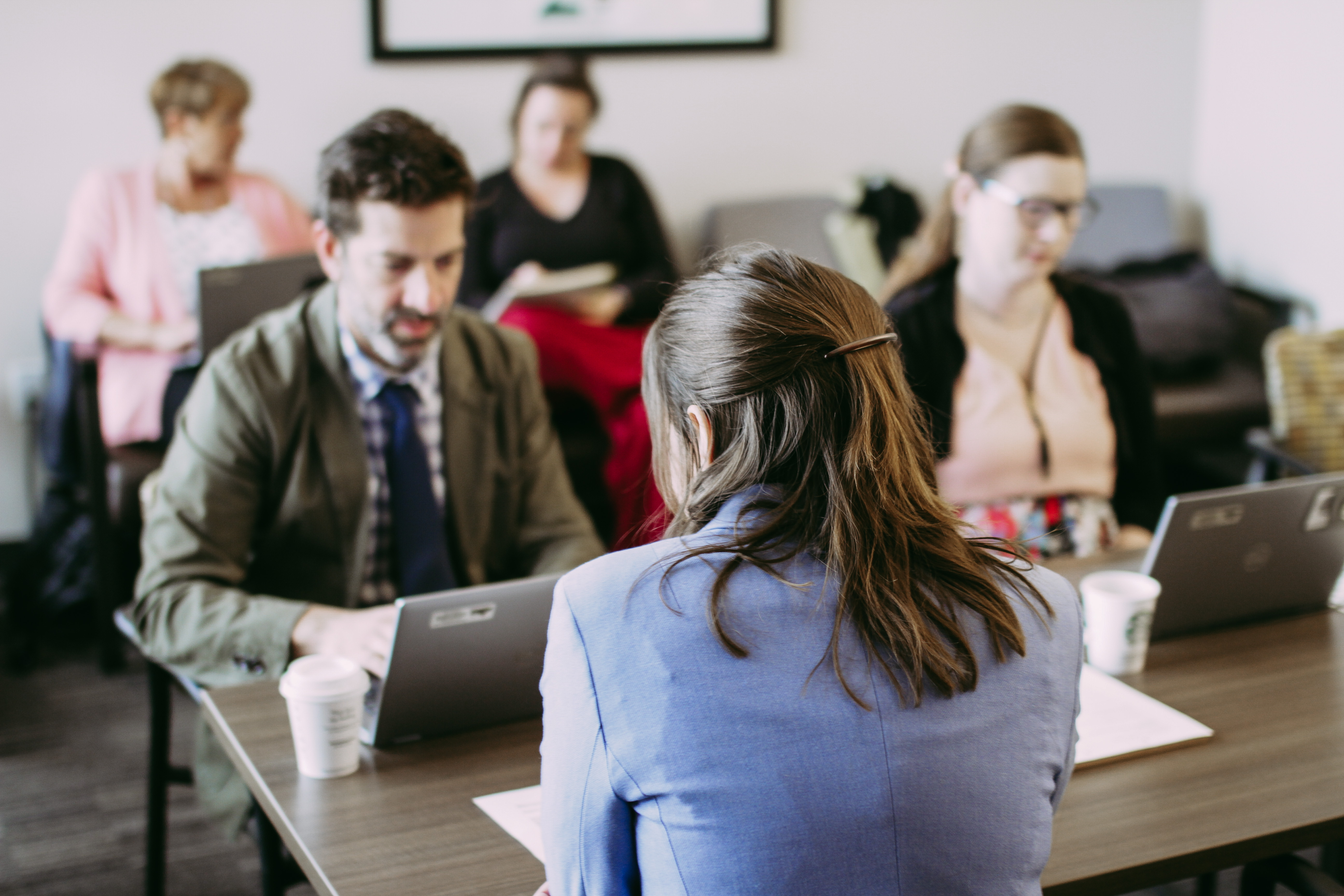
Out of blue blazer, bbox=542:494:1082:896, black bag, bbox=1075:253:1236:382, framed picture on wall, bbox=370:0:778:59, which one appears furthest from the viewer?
black bag, bbox=1075:253:1236:382

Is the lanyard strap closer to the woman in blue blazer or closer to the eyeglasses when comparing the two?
the eyeglasses

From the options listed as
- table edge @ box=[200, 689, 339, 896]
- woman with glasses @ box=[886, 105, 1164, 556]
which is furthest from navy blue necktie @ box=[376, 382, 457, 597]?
woman with glasses @ box=[886, 105, 1164, 556]

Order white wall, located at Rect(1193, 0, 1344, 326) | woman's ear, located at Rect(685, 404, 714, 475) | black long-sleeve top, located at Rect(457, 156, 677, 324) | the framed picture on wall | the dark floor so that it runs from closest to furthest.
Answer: woman's ear, located at Rect(685, 404, 714, 475), the dark floor, black long-sleeve top, located at Rect(457, 156, 677, 324), the framed picture on wall, white wall, located at Rect(1193, 0, 1344, 326)

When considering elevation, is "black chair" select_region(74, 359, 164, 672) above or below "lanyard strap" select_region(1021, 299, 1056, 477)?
below

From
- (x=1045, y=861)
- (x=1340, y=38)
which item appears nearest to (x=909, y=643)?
(x=1045, y=861)

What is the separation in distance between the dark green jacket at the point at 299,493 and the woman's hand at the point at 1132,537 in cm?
89

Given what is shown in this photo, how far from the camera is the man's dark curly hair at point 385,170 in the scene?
181 cm

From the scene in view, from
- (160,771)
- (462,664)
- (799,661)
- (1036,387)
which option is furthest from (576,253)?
(799,661)

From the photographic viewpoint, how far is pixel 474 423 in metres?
1.95

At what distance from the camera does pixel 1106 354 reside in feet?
7.49

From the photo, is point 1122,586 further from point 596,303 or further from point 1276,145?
point 1276,145

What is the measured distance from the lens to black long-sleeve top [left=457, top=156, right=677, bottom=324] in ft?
11.5

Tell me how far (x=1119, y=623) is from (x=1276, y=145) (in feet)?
11.0

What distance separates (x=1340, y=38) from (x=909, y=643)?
3.83m
